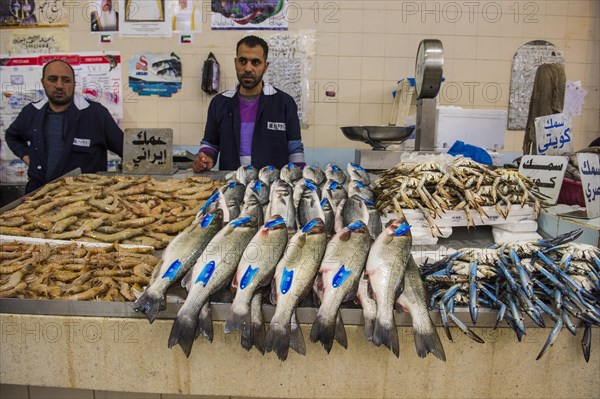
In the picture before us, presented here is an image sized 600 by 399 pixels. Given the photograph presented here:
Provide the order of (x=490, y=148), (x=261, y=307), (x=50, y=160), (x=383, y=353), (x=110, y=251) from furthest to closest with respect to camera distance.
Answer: (x=490, y=148), (x=50, y=160), (x=110, y=251), (x=383, y=353), (x=261, y=307)

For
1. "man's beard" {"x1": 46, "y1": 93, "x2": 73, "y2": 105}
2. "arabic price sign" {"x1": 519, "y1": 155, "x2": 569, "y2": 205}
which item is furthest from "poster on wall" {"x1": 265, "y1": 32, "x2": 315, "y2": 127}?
"arabic price sign" {"x1": 519, "y1": 155, "x2": 569, "y2": 205}

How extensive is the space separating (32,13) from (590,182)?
20.8 ft

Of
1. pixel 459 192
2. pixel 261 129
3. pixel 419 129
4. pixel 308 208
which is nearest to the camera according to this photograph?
pixel 308 208

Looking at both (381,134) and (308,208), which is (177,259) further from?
(381,134)

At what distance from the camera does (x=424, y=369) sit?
179 cm

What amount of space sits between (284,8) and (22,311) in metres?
4.75

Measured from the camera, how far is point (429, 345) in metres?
1.53

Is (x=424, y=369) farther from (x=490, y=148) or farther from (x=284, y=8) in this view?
(x=284, y=8)

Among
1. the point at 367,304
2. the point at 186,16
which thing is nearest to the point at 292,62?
the point at 186,16

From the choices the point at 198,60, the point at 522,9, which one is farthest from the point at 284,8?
the point at 522,9

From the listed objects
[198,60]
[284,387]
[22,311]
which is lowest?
[284,387]

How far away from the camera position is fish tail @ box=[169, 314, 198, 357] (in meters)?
1.50

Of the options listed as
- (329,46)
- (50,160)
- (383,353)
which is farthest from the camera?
(329,46)

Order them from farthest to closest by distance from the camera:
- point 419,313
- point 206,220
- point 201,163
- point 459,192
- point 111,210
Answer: point 201,163, point 111,210, point 459,192, point 206,220, point 419,313
